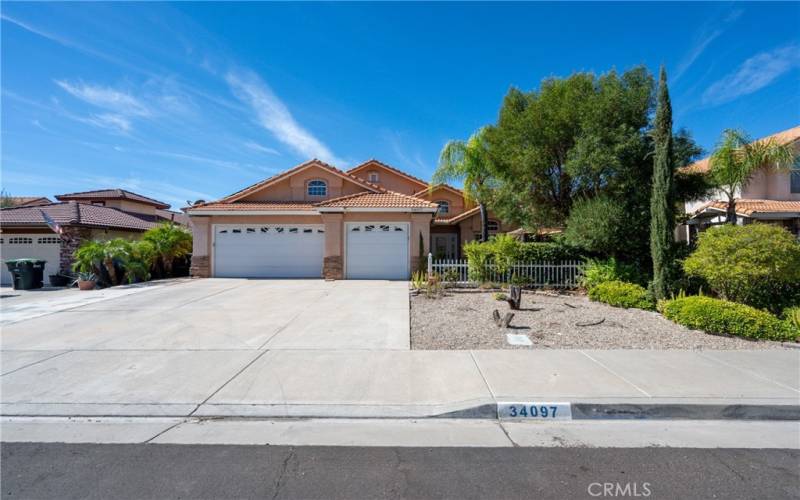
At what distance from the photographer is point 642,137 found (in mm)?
11359

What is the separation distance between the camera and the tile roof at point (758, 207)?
634 inches

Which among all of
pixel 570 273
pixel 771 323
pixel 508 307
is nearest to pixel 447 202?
pixel 570 273

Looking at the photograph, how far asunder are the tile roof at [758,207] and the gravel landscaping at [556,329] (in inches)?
416

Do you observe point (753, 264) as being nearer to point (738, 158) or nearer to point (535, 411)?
point (738, 158)

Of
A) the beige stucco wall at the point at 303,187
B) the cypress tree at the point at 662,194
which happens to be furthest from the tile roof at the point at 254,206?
the cypress tree at the point at 662,194

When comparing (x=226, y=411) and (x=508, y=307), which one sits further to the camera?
(x=508, y=307)

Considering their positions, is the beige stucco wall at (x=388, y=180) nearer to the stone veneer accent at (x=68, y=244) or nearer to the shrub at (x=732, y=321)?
the stone veneer accent at (x=68, y=244)

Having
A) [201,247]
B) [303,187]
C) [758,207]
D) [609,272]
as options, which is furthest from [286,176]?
[758,207]

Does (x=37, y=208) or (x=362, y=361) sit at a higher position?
(x=37, y=208)

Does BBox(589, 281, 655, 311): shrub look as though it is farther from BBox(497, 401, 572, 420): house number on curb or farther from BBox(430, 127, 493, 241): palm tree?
BBox(430, 127, 493, 241): palm tree

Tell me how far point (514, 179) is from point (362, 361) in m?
10.4

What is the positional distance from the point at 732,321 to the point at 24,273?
22.8 meters

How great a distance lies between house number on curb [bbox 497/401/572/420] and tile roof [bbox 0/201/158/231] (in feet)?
65.9

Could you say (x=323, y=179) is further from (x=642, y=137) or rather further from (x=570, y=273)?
(x=642, y=137)
